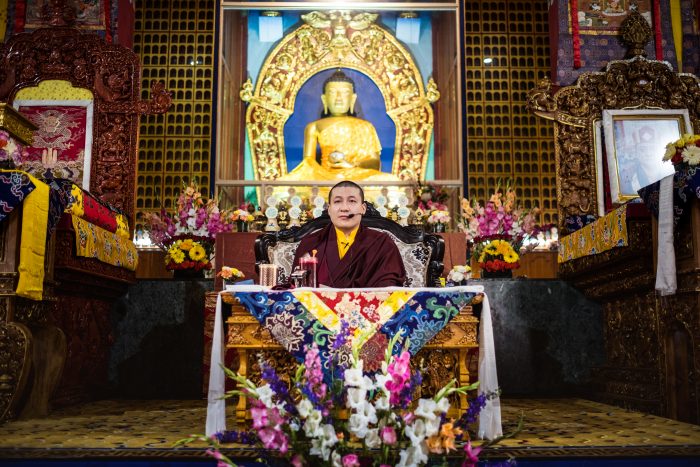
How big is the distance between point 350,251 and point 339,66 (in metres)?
4.06

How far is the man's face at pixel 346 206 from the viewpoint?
3.32 meters

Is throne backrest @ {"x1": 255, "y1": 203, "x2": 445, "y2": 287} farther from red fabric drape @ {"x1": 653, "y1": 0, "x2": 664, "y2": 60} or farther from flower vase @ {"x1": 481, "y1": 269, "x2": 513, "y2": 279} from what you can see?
red fabric drape @ {"x1": 653, "y1": 0, "x2": 664, "y2": 60}

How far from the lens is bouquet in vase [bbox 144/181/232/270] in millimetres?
4875

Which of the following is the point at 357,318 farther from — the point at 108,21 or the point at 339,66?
the point at 339,66

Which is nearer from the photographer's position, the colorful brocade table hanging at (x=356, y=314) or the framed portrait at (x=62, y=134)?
the colorful brocade table hanging at (x=356, y=314)

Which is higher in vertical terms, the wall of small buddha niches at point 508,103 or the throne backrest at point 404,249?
the wall of small buddha niches at point 508,103

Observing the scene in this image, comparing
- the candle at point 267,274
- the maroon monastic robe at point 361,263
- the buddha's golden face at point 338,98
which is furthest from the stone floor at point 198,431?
the buddha's golden face at point 338,98

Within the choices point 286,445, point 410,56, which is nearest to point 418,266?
point 286,445

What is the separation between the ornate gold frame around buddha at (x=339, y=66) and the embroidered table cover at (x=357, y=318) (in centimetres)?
393

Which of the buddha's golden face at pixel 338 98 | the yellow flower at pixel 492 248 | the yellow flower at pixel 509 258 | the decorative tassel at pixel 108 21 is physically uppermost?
the decorative tassel at pixel 108 21

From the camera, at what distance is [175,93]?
769 cm

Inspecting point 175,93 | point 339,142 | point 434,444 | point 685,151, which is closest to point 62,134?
point 339,142

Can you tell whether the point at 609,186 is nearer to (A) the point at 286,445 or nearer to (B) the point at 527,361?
(B) the point at 527,361

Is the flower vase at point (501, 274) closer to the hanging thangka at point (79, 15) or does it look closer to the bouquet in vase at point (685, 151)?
the bouquet in vase at point (685, 151)
